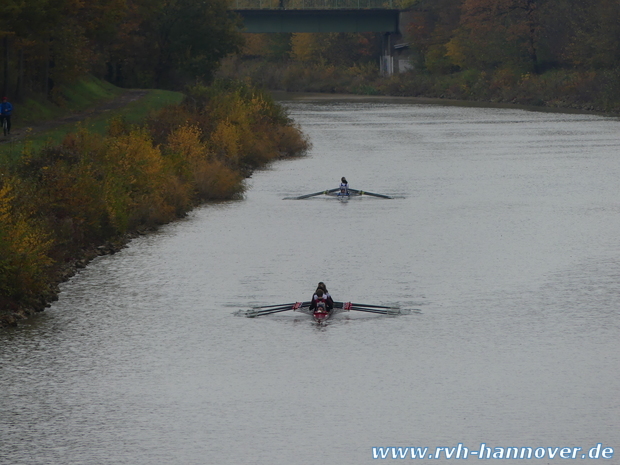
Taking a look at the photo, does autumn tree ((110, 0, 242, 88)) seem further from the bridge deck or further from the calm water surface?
the calm water surface

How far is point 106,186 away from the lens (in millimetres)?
40625

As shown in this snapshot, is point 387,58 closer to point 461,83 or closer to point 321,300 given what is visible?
point 461,83

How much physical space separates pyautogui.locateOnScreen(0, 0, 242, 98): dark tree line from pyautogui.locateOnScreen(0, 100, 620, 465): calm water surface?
779 inches

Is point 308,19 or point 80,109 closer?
point 80,109

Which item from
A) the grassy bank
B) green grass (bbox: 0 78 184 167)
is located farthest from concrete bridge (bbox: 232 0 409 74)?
green grass (bbox: 0 78 184 167)

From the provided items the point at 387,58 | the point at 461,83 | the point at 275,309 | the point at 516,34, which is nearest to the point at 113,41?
the point at 516,34

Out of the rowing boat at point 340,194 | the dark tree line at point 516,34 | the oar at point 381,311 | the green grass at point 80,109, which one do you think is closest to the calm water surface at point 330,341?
the oar at point 381,311

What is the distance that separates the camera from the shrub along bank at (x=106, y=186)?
30.1m

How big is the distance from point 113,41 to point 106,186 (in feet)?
202

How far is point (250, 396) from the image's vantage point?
23.1 metres

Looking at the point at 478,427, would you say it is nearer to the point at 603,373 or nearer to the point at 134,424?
the point at 603,373

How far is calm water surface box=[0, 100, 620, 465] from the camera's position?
820 inches

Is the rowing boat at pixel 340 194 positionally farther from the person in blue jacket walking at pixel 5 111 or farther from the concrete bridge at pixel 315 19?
the concrete bridge at pixel 315 19

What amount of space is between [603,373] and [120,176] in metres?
24.1
